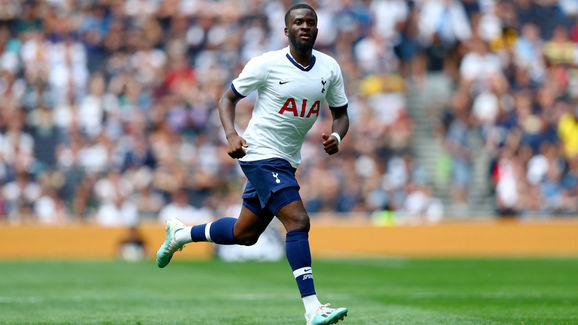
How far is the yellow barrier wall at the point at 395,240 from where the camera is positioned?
19469mm

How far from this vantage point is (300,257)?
260 inches

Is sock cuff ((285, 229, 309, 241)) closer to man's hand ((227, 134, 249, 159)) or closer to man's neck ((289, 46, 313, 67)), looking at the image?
man's hand ((227, 134, 249, 159))

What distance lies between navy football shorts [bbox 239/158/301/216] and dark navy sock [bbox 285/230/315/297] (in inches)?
10.7

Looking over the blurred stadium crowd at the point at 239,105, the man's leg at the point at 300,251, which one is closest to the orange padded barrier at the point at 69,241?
the blurred stadium crowd at the point at 239,105

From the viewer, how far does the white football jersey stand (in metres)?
6.93

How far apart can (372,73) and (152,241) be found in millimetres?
7077

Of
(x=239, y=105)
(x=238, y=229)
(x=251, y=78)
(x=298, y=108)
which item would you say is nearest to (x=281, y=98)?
(x=298, y=108)

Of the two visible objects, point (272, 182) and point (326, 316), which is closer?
point (326, 316)

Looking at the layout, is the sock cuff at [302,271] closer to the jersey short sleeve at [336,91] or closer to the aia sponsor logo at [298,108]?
the aia sponsor logo at [298,108]

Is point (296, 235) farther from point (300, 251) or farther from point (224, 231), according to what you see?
point (224, 231)

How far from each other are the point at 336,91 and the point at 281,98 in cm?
61

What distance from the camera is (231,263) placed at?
17.3 metres

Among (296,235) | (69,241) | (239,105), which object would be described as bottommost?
(296,235)

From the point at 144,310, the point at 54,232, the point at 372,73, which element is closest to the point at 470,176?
the point at 372,73
